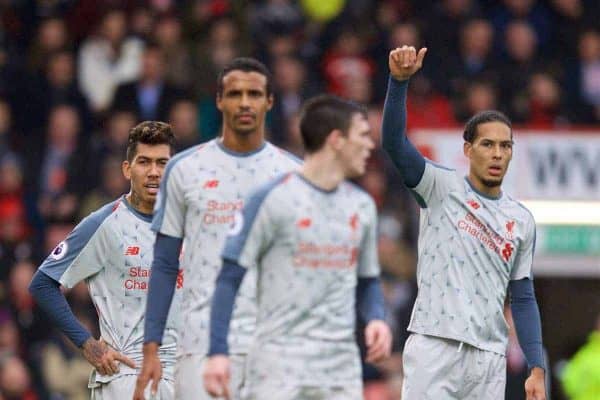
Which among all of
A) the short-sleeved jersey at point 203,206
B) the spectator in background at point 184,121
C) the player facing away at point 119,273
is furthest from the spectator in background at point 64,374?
the short-sleeved jersey at point 203,206

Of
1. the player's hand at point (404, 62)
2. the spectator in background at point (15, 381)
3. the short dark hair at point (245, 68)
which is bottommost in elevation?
the spectator in background at point (15, 381)

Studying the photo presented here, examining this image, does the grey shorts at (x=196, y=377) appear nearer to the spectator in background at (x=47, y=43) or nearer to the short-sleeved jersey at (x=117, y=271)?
the short-sleeved jersey at (x=117, y=271)

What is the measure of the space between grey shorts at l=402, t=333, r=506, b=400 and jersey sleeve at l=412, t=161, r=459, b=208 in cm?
76

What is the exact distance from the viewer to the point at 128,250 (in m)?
10.2

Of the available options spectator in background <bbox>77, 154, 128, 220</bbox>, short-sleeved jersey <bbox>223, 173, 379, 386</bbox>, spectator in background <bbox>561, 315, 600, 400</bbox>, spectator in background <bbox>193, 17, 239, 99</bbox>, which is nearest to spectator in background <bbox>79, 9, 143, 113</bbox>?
spectator in background <bbox>193, 17, 239, 99</bbox>

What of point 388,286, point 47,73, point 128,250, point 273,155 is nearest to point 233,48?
point 47,73

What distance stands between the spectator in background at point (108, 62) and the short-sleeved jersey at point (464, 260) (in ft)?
24.8

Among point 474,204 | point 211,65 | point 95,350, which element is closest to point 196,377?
point 95,350

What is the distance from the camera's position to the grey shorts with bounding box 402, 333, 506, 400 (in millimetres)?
9883

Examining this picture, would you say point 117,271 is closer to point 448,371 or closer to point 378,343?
point 448,371

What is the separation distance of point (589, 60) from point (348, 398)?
435 inches

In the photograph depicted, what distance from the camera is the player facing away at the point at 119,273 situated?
10.1 metres

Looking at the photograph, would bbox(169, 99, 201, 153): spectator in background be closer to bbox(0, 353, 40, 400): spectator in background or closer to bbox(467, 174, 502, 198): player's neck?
bbox(0, 353, 40, 400): spectator in background

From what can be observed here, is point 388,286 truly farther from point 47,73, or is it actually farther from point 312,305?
point 312,305
